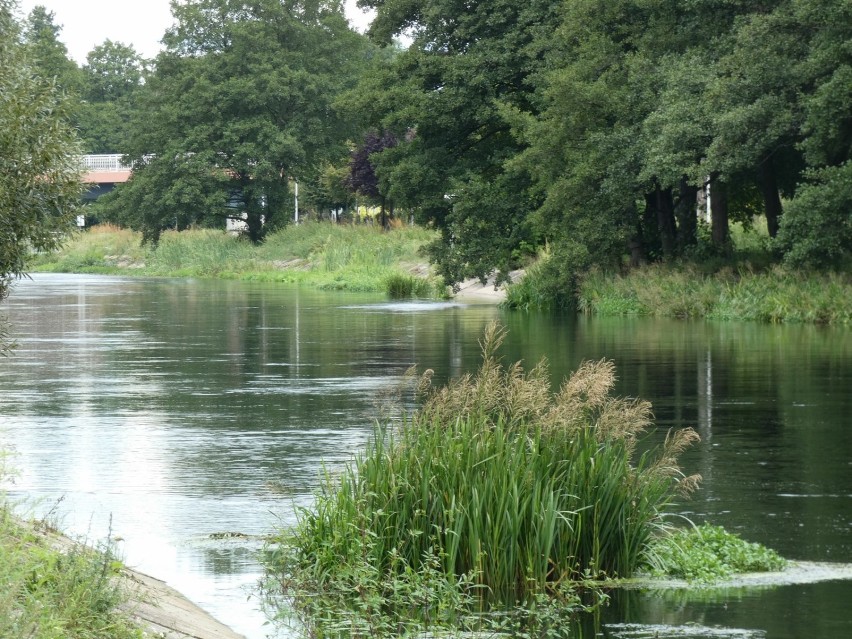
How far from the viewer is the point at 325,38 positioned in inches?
3947

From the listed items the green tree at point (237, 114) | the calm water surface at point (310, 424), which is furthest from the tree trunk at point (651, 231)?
the green tree at point (237, 114)

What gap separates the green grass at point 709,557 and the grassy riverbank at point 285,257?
149 feet

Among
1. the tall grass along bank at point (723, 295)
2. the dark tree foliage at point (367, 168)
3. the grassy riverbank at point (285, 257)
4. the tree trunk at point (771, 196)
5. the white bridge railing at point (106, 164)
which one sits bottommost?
the tall grass along bank at point (723, 295)

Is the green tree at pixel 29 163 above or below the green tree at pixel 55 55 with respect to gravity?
below

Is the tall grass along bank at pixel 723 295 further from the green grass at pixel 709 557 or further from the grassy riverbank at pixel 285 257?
the green grass at pixel 709 557

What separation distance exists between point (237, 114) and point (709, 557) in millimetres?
89548

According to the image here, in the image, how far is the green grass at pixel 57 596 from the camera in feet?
21.7

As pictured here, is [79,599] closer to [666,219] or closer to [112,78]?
[666,219]

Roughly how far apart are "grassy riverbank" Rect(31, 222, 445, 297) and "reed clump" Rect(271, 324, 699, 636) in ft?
151

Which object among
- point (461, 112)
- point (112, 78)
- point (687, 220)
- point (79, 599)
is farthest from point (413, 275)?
point (112, 78)

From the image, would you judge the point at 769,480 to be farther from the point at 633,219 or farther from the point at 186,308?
the point at 186,308

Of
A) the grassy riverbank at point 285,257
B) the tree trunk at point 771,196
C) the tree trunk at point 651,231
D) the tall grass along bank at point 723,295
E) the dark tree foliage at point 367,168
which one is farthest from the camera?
the dark tree foliage at point 367,168

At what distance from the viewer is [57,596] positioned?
297 inches

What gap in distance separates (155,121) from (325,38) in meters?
13.3
